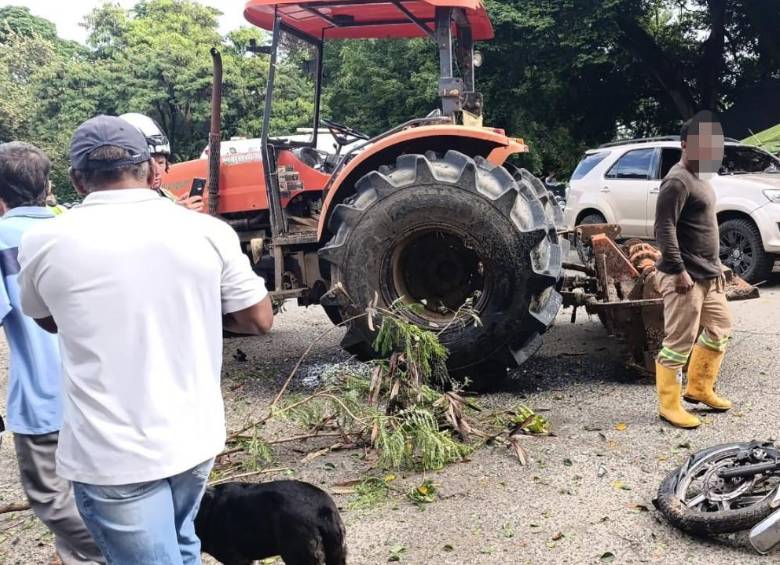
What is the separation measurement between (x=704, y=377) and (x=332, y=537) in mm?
2898

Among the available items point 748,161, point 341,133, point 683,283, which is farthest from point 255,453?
point 748,161

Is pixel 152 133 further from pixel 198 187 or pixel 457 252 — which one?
pixel 457 252

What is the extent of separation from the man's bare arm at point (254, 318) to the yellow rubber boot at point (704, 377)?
3348 mm

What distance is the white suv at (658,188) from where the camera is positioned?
8734 millimetres

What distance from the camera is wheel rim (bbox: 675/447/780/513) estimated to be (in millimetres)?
3158

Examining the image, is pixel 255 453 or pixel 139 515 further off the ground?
pixel 139 515

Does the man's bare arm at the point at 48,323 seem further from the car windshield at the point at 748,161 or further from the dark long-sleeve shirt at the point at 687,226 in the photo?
the car windshield at the point at 748,161

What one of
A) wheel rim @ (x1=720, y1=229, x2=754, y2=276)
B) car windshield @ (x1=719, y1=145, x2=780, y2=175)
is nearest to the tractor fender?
wheel rim @ (x1=720, y1=229, x2=754, y2=276)

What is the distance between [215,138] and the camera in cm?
580

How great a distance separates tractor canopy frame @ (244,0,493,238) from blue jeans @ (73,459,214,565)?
3911mm

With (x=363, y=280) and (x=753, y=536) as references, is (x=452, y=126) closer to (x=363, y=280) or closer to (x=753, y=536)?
(x=363, y=280)

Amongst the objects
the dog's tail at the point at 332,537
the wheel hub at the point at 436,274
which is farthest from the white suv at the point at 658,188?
the dog's tail at the point at 332,537

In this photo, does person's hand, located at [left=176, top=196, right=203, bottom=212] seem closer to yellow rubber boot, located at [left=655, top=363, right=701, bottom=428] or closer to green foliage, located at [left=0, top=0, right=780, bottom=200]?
yellow rubber boot, located at [left=655, top=363, right=701, bottom=428]

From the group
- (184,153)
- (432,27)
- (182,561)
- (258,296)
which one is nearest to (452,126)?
(432,27)
